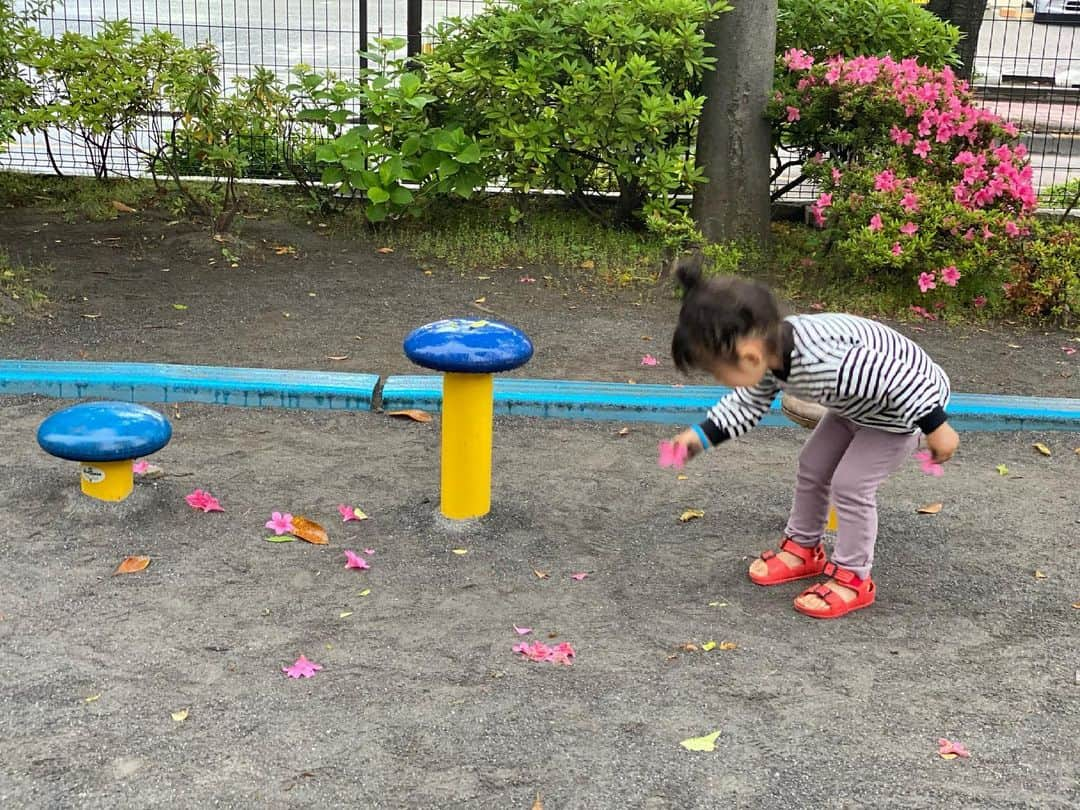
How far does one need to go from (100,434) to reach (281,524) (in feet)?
2.10

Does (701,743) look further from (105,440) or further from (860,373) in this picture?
(105,440)

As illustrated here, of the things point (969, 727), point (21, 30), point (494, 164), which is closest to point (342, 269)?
point (494, 164)

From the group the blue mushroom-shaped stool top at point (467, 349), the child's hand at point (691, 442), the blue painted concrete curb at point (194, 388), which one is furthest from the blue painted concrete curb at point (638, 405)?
the child's hand at point (691, 442)

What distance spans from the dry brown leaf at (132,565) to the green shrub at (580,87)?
14.0 ft

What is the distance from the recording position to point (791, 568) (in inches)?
148

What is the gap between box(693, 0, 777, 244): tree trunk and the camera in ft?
24.0

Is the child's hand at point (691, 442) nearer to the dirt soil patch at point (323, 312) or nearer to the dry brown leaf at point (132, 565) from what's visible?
the dry brown leaf at point (132, 565)

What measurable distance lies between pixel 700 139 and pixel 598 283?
1.17 meters

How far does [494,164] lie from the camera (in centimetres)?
766

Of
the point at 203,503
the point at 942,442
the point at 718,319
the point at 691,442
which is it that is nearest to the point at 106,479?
the point at 203,503

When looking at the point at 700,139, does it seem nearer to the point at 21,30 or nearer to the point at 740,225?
the point at 740,225

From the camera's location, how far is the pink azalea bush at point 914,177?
21.8 ft

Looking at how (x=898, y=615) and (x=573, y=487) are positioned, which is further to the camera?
(x=573, y=487)

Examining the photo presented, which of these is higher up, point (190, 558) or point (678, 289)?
point (678, 289)
